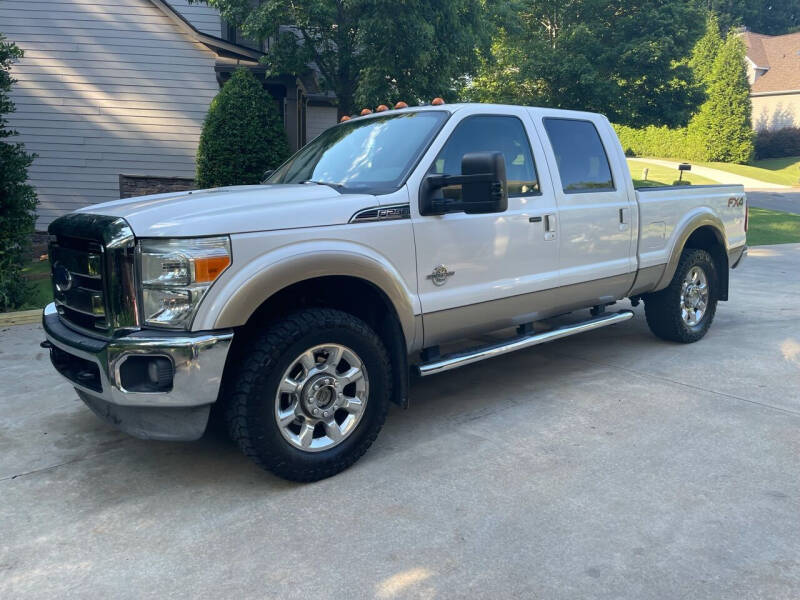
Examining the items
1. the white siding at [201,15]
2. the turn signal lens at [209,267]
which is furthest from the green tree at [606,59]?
the turn signal lens at [209,267]

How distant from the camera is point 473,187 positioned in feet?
12.0

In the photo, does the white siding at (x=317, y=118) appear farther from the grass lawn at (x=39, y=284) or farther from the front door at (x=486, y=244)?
the front door at (x=486, y=244)

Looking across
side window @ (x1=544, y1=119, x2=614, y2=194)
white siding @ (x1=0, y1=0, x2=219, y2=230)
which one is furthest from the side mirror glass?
white siding @ (x1=0, y1=0, x2=219, y2=230)

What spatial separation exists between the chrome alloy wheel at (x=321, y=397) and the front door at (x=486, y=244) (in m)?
0.61

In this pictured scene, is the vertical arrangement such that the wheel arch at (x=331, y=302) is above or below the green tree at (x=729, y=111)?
below

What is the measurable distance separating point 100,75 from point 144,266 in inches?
457

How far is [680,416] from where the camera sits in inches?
172

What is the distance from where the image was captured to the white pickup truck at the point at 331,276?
3.08 meters

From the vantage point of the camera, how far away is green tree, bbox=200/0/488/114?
10.7m

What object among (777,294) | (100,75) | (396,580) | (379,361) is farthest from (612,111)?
(396,580)

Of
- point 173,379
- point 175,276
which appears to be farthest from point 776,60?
point 173,379

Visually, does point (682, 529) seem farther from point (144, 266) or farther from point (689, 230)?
point (689, 230)

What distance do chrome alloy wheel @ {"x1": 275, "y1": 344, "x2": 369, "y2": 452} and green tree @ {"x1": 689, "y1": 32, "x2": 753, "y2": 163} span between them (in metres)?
40.2

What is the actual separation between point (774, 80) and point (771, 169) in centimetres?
1216
